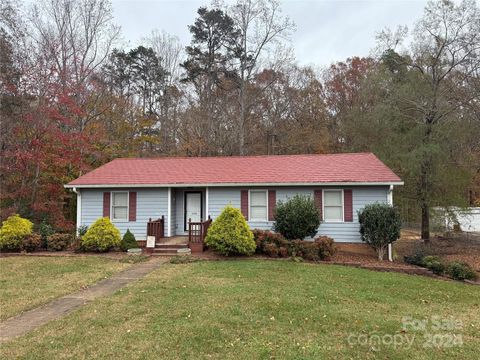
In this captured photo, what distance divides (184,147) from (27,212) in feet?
39.3

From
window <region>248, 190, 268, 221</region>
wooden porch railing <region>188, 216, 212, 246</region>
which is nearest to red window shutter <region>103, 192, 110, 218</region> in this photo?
wooden porch railing <region>188, 216, 212, 246</region>

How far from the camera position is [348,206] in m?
13.3

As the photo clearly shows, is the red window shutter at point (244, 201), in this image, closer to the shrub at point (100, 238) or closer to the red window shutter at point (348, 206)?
the red window shutter at point (348, 206)

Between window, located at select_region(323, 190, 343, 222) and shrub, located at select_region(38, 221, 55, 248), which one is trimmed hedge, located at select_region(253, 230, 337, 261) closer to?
window, located at select_region(323, 190, 343, 222)

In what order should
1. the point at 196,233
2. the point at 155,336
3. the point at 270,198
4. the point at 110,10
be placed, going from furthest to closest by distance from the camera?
the point at 110,10
the point at 270,198
the point at 196,233
the point at 155,336

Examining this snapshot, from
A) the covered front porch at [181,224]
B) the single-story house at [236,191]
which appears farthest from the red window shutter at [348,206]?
the covered front porch at [181,224]

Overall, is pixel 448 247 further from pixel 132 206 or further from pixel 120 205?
pixel 120 205

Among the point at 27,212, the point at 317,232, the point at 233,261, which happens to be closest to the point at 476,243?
the point at 317,232

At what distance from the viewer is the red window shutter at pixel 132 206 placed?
1457cm

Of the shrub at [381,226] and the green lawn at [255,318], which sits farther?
the shrub at [381,226]

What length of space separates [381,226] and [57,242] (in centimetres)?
1231

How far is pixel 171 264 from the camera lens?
10.7 meters

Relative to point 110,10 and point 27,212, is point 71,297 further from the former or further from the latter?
point 110,10

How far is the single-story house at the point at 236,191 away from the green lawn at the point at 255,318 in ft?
15.2
